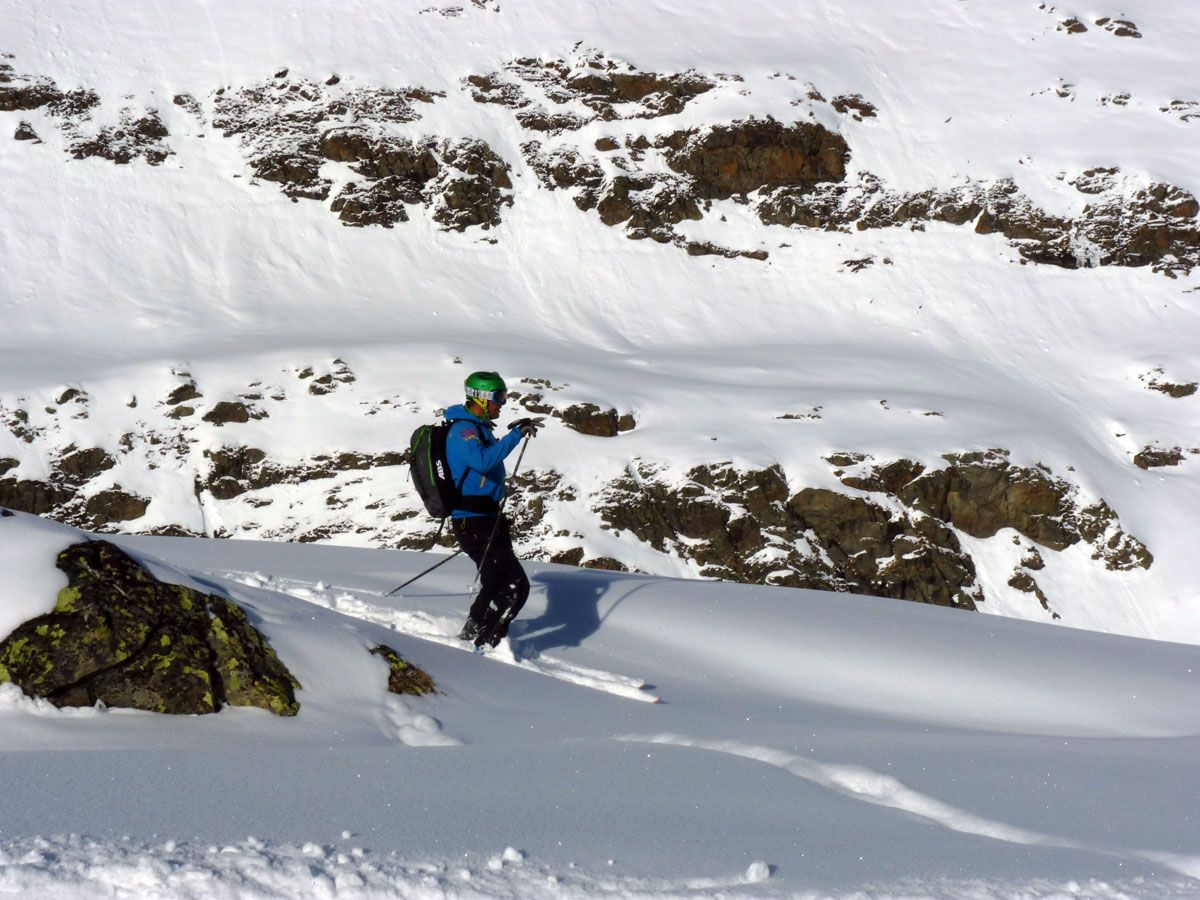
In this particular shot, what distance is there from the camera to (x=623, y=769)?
4.58 m

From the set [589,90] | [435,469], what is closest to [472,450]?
[435,469]

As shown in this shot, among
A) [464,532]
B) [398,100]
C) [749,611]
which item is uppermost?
[398,100]

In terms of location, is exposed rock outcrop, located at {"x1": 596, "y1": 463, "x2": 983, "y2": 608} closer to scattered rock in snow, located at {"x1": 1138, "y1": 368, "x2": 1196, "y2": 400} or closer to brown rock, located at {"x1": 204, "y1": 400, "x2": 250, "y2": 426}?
brown rock, located at {"x1": 204, "y1": 400, "x2": 250, "y2": 426}

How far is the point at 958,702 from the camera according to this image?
7.41 metres

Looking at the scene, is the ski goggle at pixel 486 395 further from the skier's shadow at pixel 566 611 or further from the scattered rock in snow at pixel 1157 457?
the scattered rock in snow at pixel 1157 457

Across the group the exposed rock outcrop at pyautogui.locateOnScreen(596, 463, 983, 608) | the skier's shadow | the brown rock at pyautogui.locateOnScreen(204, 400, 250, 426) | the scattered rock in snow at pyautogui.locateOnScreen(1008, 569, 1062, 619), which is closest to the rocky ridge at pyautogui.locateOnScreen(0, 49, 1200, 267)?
the brown rock at pyautogui.locateOnScreen(204, 400, 250, 426)

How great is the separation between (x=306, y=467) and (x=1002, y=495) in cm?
1614

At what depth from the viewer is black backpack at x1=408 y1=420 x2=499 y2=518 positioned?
7754 millimetres

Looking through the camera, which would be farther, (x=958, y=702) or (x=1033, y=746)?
(x=958, y=702)

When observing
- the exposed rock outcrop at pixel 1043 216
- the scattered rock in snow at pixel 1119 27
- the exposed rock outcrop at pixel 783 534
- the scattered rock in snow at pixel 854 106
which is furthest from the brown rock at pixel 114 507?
the scattered rock in snow at pixel 1119 27

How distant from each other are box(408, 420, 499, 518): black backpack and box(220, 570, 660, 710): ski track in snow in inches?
32.2

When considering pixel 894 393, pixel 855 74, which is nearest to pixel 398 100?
pixel 855 74

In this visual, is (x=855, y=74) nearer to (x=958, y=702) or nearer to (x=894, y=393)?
(x=894, y=393)

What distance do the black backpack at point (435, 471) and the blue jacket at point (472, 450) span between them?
0.04m
